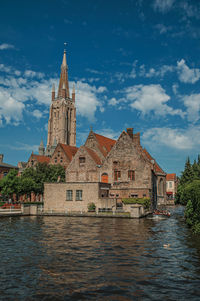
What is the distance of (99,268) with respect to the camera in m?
12.3

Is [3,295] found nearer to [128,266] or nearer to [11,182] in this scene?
[128,266]

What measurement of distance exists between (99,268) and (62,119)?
139 m

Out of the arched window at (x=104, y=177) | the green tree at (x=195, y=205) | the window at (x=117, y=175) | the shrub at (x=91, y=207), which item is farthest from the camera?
the arched window at (x=104, y=177)

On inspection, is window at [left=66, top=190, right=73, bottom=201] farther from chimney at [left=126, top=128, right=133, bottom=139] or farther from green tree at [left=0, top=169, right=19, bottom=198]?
chimney at [left=126, top=128, right=133, bottom=139]

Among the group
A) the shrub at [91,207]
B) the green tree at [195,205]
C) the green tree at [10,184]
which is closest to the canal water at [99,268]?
the green tree at [195,205]

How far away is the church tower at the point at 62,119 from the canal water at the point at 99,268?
129514 mm

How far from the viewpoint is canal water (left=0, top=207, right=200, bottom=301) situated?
948 cm

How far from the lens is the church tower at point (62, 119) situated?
14762cm

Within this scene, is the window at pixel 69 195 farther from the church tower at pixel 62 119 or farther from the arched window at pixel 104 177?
the church tower at pixel 62 119

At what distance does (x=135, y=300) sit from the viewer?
8.89m

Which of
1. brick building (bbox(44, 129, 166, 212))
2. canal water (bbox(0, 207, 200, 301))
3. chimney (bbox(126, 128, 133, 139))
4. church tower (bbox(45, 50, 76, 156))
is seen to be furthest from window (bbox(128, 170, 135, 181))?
church tower (bbox(45, 50, 76, 156))

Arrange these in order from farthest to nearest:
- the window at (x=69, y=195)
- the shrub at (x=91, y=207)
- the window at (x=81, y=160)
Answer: the window at (x=81, y=160)
the window at (x=69, y=195)
the shrub at (x=91, y=207)

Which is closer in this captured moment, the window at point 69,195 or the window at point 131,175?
the window at point 69,195

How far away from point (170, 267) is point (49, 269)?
18.1 ft
